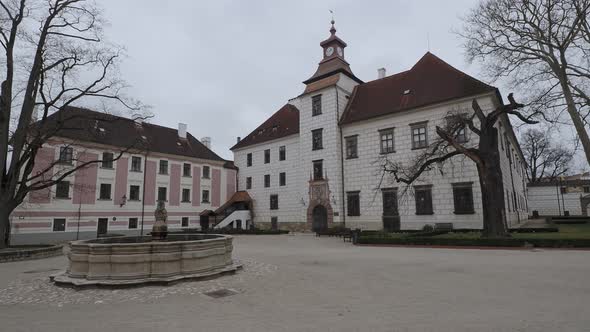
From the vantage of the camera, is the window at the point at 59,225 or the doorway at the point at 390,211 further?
the window at the point at 59,225

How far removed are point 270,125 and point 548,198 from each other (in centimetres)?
4596

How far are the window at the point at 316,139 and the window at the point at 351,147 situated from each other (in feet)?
8.54

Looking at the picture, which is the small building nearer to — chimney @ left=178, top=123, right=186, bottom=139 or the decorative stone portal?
the decorative stone portal

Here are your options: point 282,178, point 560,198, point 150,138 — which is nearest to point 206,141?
point 150,138

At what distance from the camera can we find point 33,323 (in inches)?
224

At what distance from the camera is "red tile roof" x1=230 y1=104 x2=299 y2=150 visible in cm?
3769

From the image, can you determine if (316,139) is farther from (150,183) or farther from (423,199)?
(150,183)

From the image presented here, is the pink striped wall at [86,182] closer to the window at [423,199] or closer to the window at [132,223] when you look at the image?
the window at [132,223]

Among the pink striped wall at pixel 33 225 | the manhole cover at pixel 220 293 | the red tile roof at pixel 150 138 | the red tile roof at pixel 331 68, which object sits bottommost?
the manhole cover at pixel 220 293

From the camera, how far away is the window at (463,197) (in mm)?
23938

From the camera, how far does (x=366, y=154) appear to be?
29891mm

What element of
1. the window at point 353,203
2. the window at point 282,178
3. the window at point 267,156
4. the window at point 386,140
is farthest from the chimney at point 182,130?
the window at point 386,140

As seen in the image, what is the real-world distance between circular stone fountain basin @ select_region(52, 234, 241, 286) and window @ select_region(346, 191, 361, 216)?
71.0 ft

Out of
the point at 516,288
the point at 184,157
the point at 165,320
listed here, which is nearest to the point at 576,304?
the point at 516,288
